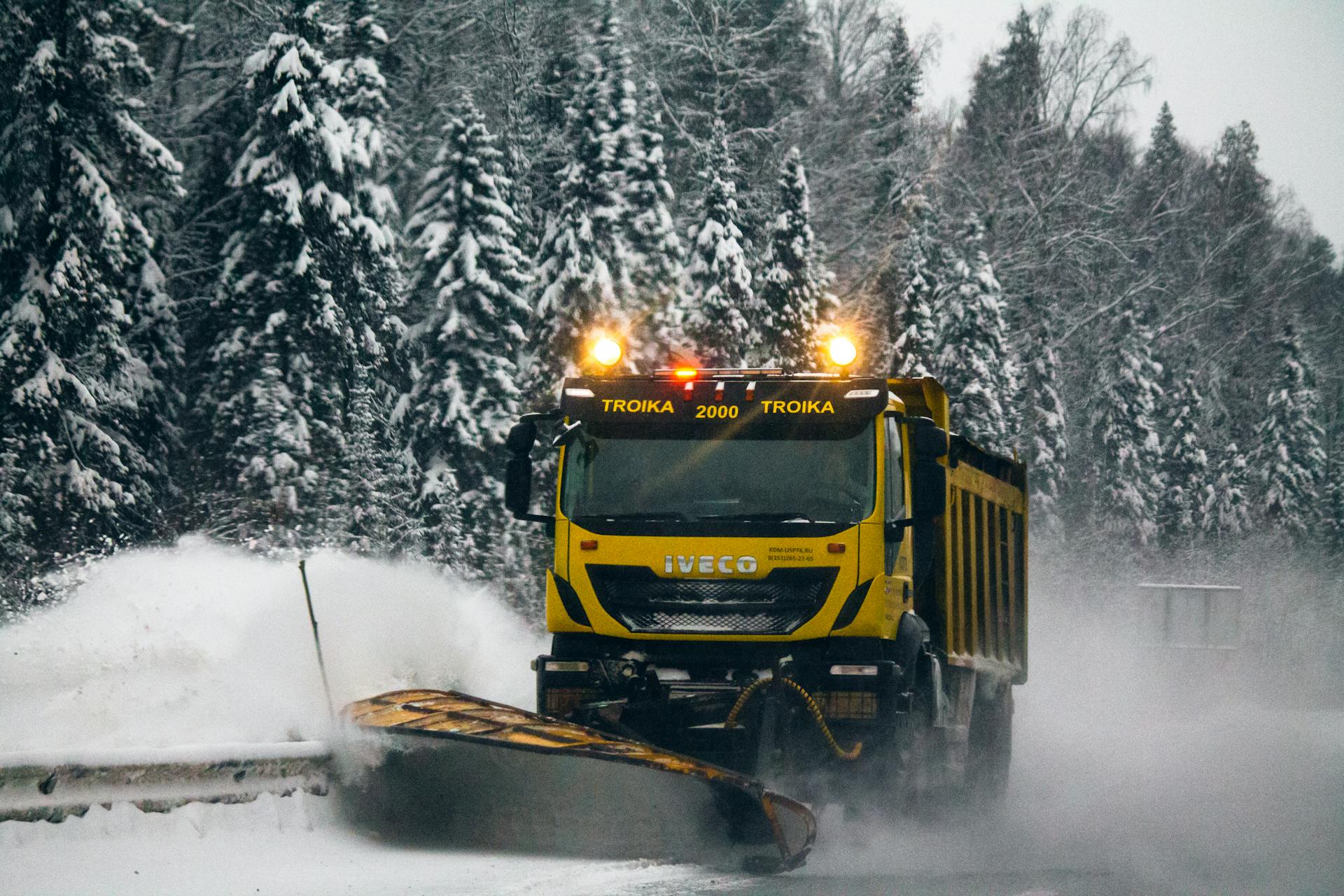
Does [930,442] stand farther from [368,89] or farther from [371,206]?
[368,89]

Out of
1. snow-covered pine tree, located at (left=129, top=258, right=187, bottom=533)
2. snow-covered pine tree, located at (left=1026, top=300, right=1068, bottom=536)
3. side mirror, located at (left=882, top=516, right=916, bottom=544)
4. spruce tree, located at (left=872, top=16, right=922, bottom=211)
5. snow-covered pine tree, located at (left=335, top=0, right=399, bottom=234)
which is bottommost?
side mirror, located at (left=882, top=516, right=916, bottom=544)

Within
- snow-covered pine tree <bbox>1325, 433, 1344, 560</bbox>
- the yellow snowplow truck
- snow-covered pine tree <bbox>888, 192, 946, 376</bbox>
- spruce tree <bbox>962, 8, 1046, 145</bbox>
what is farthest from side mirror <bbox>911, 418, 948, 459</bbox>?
snow-covered pine tree <bbox>1325, 433, 1344, 560</bbox>

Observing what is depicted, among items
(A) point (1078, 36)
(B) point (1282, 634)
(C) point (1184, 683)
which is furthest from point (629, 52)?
(A) point (1078, 36)

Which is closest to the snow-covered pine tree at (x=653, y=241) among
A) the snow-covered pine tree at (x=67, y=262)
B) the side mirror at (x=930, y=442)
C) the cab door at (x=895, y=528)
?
the snow-covered pine tree at (x=67, y=262)

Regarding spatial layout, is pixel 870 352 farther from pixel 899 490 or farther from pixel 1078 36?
pixel 899 490

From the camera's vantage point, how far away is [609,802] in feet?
30.0

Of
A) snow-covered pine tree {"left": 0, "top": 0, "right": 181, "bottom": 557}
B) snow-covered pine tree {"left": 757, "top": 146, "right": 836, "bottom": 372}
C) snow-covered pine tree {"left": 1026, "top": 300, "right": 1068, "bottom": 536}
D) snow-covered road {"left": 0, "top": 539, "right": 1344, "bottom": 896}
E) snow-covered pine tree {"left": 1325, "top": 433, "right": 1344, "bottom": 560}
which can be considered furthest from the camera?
snow-covered pine tree {"left": 1325, "top": 433, "right": 1344, "bottom": 560}

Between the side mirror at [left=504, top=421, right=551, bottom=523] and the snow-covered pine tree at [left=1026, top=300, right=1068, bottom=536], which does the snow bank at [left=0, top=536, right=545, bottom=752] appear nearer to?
the side mirror at [left=504, top=421, right=551, bottom=523]

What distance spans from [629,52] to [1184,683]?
63.7ft

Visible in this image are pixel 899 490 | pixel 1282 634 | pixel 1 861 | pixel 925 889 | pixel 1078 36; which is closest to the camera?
pixel 1 861

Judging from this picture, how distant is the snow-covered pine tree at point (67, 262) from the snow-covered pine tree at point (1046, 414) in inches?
1688

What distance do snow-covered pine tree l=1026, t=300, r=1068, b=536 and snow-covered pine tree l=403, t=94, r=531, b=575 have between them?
100 ft

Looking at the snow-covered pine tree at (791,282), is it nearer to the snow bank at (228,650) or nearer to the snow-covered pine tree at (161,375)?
the snow-covered pine tree at (161,375)

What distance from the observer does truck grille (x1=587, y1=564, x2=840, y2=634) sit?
1072cm
